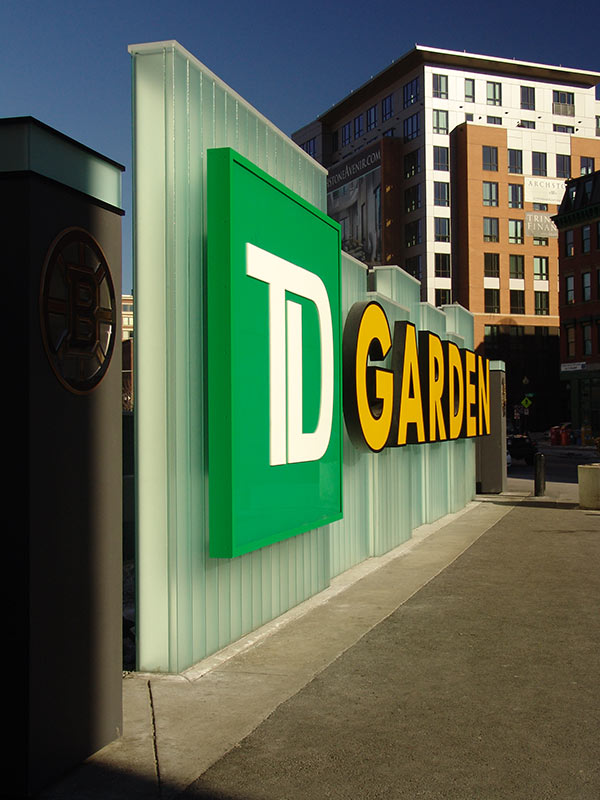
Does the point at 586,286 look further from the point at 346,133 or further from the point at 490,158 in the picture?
the point at 346,133

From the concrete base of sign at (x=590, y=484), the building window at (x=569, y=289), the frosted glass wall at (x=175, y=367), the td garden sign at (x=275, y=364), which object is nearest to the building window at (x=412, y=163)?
the building window at (x=569, y=289)

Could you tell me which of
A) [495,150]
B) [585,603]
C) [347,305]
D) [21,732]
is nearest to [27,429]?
[21,732]

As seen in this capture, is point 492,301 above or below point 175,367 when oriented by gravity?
above

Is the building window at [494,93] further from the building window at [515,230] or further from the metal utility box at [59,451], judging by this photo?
the metal utility box at [59,451]

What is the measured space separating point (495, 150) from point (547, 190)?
6.34m

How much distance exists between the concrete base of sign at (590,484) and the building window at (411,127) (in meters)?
66.0

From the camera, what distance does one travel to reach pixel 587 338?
62.3 m

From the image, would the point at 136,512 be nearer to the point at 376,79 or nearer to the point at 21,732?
the point at 21,732

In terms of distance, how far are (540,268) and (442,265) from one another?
9860mm

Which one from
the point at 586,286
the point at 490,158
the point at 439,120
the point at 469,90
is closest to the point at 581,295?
the point at 586,286

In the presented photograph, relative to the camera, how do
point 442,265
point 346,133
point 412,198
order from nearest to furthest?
point 442,265, point 412,198, point 346,133

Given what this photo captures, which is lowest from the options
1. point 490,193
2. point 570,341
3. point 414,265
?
point 570,341

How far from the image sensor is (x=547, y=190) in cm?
8069

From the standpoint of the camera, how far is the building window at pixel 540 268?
80062 mm
